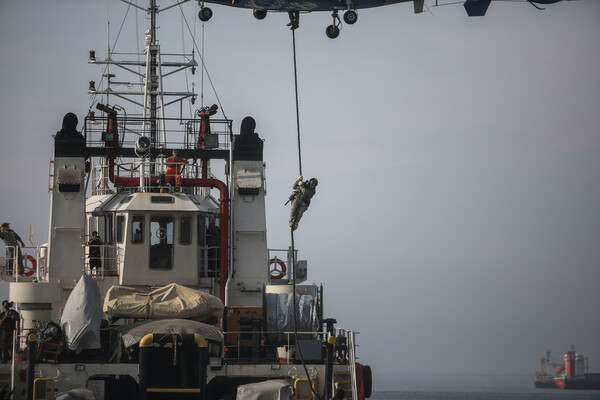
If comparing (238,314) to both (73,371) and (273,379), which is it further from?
(73,371)

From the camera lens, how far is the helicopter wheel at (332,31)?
25.6 meters

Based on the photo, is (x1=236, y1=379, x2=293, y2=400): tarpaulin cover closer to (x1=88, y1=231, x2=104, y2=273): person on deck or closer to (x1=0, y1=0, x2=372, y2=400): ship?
(x1=0, y1=0, x2=372, y2=400): ship

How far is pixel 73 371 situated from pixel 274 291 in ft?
18.6

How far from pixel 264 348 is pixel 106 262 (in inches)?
258

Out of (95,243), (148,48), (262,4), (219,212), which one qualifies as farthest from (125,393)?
(148,48)

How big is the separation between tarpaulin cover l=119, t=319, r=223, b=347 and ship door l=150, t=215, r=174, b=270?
3.68m

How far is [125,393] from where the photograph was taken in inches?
925

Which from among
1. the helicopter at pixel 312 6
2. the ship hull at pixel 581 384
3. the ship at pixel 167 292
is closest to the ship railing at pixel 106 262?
the ship at pixel 167 292

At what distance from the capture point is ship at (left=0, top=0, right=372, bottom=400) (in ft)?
70.8

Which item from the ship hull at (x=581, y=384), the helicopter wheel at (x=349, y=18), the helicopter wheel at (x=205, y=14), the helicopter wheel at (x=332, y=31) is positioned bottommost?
the ship hull at (x=581, y=384)

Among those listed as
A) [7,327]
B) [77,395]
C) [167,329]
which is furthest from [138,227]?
[77,395]

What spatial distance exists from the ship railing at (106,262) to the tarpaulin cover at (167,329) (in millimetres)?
4093

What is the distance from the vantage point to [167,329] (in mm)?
22141

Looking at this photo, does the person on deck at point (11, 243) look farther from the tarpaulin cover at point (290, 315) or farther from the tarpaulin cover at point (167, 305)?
the tarpaulin cover at point (290, 315)
